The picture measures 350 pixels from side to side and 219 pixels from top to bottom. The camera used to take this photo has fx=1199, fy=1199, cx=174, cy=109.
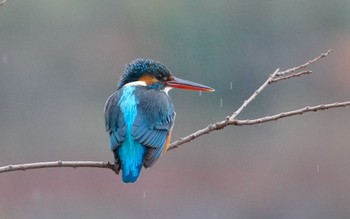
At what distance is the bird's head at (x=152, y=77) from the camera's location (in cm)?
405

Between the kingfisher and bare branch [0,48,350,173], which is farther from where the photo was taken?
the kingfisher

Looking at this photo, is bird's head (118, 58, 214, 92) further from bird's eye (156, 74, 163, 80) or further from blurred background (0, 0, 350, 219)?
blurred background (0, 0, 350, 219)

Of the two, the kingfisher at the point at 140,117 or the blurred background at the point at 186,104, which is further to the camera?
the blurred background at the point at 186,104

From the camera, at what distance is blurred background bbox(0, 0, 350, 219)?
35.4 ft

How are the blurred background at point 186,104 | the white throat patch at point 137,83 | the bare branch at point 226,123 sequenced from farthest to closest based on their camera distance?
the blurred background at point 186,104, the white throat patch at point 137,83, the bare branch at point 226,123

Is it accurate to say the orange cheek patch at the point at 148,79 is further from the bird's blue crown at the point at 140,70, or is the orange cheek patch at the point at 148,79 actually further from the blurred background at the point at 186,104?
the blurred background at the point at 186,104

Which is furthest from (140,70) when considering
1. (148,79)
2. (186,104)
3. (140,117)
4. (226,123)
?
(186,104)

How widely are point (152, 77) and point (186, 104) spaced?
8385 mm

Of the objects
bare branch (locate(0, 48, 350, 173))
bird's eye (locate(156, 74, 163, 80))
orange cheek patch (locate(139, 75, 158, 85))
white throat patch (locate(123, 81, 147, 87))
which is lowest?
bare branch (locate(0, 48, 350, 173))

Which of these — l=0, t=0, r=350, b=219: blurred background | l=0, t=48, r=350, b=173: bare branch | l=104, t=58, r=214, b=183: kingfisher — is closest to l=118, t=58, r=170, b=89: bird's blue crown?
l=104, t=58, r=214, b=183: kingfisher

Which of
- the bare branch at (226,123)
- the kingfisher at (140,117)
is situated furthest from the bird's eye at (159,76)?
the bare branch at (226,123)

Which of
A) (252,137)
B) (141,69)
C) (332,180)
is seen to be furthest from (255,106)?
(141,69)

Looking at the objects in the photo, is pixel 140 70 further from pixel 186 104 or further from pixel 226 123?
pixel 186 104

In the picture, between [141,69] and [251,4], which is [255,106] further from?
[141,69]
